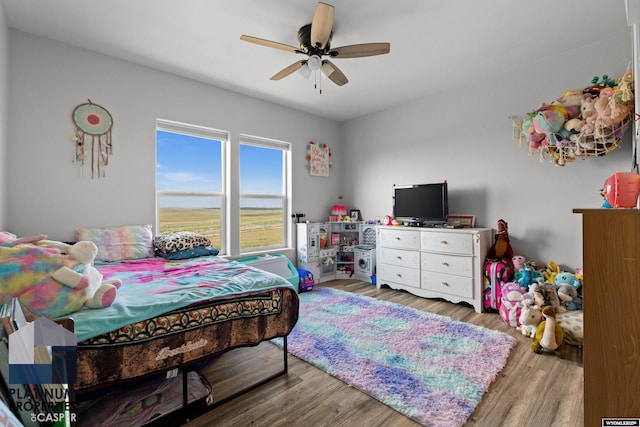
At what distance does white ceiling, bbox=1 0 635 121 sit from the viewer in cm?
210

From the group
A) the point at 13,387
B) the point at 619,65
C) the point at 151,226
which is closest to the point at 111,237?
the point at 151,226

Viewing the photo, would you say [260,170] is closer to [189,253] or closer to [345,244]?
[189,253]

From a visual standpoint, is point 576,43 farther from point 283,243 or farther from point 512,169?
point 283,243

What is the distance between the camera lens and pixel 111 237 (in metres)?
2.63

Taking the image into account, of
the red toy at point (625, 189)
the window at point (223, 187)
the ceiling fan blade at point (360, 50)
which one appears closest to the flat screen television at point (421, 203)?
the window at point (223, 187)

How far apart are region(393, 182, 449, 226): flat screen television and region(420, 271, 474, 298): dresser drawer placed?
2.27ft

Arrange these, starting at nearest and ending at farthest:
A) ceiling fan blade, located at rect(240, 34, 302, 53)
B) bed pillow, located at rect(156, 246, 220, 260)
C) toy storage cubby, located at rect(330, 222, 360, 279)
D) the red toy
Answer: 1. the red toy
2. ceiling fan blade, located at rect(240, 34, 302, 53)
3. bed pillow, located at rect(156, 246, 220, 260)
4. toy storage cubby, located at rect(330, 222, 360, 279)

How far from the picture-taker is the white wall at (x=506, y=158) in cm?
272

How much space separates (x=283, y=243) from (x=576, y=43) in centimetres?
409

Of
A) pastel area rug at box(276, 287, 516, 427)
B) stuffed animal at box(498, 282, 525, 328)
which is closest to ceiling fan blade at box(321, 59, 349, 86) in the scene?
pastel area rug at box(276, 287, 516, 427)

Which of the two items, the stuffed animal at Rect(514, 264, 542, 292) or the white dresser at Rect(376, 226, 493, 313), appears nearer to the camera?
the stuffed animal at Rect(514, 264, 542, 292)

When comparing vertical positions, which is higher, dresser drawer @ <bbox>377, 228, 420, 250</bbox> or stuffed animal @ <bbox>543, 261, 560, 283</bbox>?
dresser drawer @ <bbox>377, 228, 420, 250</bbox>

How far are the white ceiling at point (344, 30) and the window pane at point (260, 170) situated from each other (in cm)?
101

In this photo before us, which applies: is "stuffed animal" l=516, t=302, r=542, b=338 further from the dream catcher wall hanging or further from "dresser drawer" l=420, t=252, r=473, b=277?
the dream catcher wall hanging
